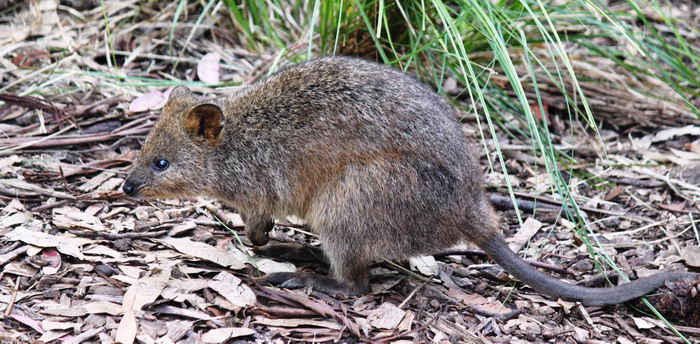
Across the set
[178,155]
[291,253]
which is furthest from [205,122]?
[291,253]

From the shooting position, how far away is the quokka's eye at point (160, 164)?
5.40 meters

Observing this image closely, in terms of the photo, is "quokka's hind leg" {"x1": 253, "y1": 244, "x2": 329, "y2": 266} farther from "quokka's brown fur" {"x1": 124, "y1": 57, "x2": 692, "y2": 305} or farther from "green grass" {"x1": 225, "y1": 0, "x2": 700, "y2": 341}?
"green grass" {"x1": 225, "y1": 0, "x2": 700, "y2": 341}

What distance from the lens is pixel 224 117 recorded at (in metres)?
5.39

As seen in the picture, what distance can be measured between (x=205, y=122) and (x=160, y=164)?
1.39 feet

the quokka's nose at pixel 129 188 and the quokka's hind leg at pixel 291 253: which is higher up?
the quokka's nose at pixel 129 188

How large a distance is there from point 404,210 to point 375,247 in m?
0.31

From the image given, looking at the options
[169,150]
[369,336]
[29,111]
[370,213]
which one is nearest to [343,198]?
[370,213]

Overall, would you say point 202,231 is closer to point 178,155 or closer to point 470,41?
point 178,155

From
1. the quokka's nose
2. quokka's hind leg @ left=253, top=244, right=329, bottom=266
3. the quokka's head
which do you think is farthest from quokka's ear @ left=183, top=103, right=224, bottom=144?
quokka's hind leg @ left=253, top=244, right=329, bottom=266

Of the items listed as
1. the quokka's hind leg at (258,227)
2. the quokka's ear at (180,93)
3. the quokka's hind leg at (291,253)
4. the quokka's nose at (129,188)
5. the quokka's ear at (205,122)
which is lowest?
the quokka's hind leg at (291,253)

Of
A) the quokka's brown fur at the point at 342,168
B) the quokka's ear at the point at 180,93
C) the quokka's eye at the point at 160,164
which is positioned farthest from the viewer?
the quokka's ear at the point at 180,93

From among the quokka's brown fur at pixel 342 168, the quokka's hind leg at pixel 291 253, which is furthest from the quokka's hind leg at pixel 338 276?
the quokka's hind leg at pixel 291 253

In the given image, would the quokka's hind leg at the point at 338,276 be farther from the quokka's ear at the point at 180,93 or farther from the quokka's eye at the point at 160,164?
the quokka's ear at the point at 180,93

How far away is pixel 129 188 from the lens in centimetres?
525
